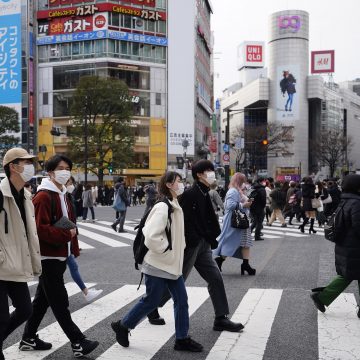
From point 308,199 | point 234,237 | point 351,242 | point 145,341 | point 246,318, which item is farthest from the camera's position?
point 308,199

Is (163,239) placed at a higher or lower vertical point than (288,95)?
lower

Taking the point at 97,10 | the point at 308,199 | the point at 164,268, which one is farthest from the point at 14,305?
the point at 97,10

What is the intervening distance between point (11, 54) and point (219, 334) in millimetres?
55199

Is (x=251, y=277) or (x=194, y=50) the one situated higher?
(x=194, y=50)

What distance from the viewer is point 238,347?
14.9 ft

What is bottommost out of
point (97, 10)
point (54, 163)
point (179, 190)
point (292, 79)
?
point (179, 190)

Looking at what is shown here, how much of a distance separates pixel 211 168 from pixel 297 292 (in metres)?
2.80

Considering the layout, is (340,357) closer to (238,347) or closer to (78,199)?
(238,347)

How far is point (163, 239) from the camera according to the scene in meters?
4.21

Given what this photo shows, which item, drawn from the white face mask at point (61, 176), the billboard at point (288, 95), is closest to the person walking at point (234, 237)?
the white face mask at point (61, 176)

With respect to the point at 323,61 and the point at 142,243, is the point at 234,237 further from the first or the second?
the point at 323,61

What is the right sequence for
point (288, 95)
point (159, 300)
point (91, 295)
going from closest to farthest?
point (159, 300) → point (91, 295) → point (288, 95)

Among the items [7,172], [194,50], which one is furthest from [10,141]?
[7,172]

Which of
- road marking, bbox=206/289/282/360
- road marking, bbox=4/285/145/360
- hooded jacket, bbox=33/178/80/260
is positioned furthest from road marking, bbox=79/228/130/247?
hooded jacket, bbox=33/178/80/260
